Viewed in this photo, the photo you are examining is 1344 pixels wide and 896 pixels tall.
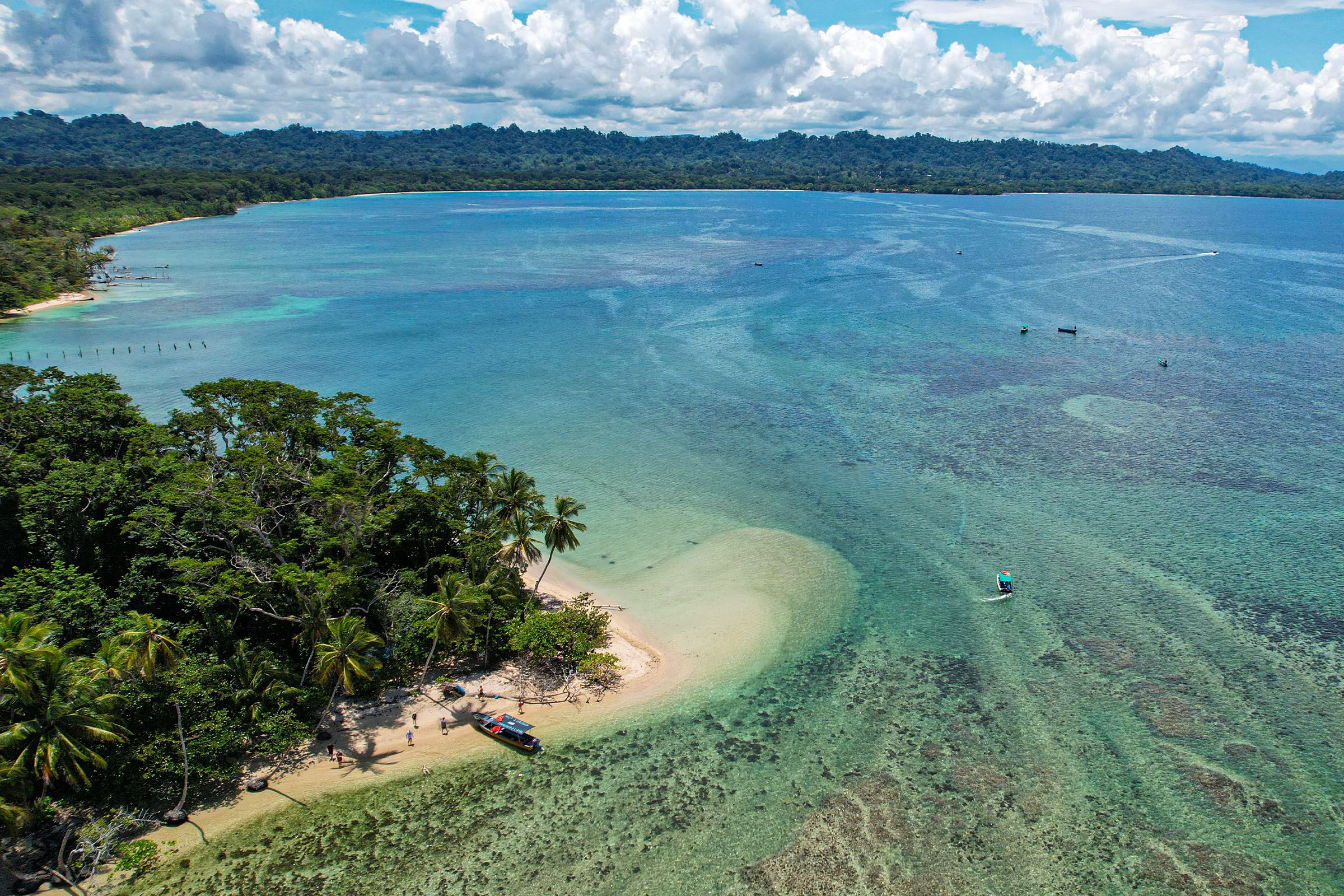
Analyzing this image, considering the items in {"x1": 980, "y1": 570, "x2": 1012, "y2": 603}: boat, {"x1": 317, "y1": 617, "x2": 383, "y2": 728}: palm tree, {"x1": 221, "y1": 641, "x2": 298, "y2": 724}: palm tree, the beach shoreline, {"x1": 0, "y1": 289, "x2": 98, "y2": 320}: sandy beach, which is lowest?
the beach shoreline

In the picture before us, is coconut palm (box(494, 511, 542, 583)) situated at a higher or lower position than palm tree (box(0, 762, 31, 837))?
higher

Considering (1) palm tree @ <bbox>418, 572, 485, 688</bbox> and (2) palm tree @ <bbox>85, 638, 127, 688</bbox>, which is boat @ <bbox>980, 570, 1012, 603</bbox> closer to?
(1) palm tree @ <bbox>418, 572, 485, 688</bbox>

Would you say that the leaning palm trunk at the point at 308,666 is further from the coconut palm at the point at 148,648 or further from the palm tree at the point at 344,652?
the coconut palm at the point at 148,648

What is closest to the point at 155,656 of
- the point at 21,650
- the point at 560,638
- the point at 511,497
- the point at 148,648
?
the point at 148,648

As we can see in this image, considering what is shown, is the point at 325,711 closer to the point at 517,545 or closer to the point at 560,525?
the point at 517,545

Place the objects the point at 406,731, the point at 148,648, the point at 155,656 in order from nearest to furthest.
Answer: the point at 148,648 → the point at 155,656 → the point at 406,731

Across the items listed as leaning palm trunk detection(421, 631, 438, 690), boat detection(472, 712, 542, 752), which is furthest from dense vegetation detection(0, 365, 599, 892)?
boat detection(472, 712, 542, 752)

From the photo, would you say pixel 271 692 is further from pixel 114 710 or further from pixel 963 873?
pixel 963 873
